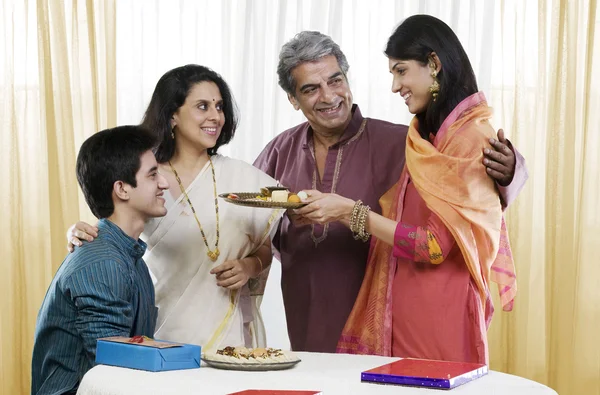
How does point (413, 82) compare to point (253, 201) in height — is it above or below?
above

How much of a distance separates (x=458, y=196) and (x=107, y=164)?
0.97 meters

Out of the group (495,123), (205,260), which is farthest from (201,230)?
(495,123)

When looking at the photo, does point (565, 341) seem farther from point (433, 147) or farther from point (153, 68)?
point (153, 68)

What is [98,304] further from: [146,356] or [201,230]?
[201,230]

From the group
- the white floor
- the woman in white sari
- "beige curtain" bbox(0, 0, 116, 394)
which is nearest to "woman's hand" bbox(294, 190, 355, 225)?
the woman in white sari

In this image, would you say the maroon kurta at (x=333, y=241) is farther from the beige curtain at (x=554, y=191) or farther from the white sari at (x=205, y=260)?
the beige curtain at (x=554, y=191)

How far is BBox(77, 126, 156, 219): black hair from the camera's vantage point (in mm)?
2332

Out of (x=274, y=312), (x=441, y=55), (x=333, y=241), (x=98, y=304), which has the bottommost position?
(x=274, y=312)

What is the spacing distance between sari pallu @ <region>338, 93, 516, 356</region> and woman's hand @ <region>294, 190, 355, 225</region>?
0.15 m

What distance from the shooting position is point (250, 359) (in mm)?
1832

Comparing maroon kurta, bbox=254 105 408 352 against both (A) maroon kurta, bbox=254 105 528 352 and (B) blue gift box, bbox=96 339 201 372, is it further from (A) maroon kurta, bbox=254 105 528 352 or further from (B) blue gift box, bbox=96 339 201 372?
(B) blue gift box, bbox=96 339 201 372

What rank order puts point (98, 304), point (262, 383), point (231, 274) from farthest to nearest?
point (231, 274)
point (98, 304)
point (262, 383)

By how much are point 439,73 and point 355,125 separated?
50 centimetres

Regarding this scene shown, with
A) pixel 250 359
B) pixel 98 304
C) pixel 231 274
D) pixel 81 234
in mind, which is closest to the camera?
pixel 250 359
